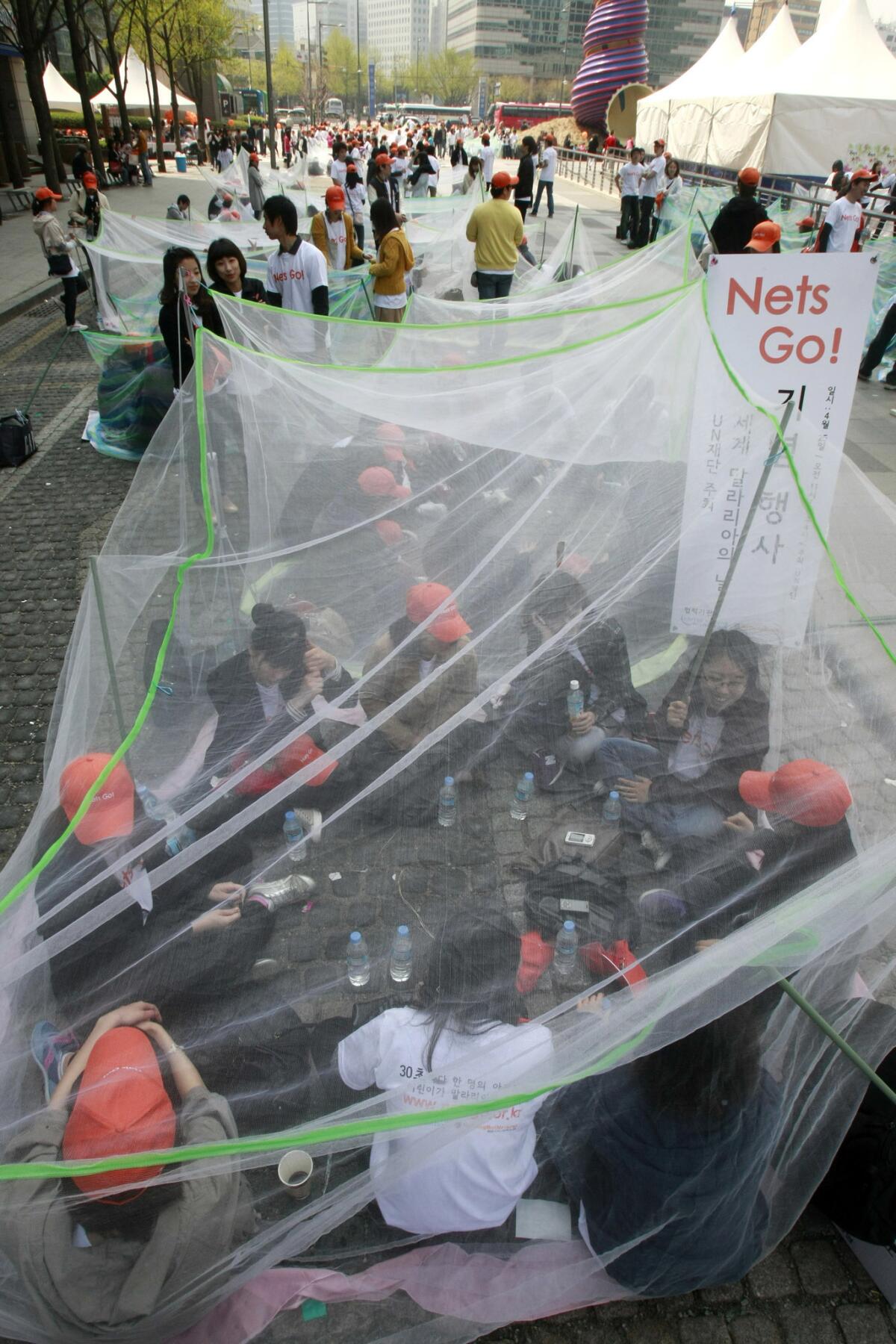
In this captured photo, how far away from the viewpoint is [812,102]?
51.8 ft

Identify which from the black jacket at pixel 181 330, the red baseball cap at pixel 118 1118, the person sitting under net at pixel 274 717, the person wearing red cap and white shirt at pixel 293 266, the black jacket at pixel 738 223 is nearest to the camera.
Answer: the red baseball cap at pixel 118 1118

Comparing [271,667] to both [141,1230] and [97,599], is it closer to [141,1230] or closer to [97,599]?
[97,599]

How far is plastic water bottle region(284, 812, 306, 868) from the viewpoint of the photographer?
2170 millimetres

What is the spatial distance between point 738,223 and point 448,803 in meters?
7.23

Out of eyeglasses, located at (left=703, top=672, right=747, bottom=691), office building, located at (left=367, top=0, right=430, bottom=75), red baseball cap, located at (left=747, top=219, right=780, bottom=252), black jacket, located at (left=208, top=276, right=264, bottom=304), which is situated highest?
office building, located at (left=367, top=0, right=430, bottom=75)

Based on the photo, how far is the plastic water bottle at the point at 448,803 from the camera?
2.29 metres

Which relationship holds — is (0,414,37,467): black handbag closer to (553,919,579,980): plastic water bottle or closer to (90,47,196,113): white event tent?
(553,919,579,980): plastic water bottle

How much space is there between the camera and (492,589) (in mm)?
2666

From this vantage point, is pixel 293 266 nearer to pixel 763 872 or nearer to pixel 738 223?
pixel 738 223

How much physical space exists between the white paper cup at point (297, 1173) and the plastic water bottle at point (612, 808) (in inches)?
45.3

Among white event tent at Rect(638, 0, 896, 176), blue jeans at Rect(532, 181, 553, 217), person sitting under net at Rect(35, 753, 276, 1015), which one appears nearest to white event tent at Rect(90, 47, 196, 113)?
blue jeans at Rect(532, 181, 553, 217)

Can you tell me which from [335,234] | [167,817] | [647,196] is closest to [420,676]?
[167,817]

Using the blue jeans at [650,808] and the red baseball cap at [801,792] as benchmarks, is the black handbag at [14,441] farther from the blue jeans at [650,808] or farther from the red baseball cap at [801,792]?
the red baseball cap at [801,792]

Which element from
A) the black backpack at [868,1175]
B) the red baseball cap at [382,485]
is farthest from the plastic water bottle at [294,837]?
the black backpack at [868,1175]
